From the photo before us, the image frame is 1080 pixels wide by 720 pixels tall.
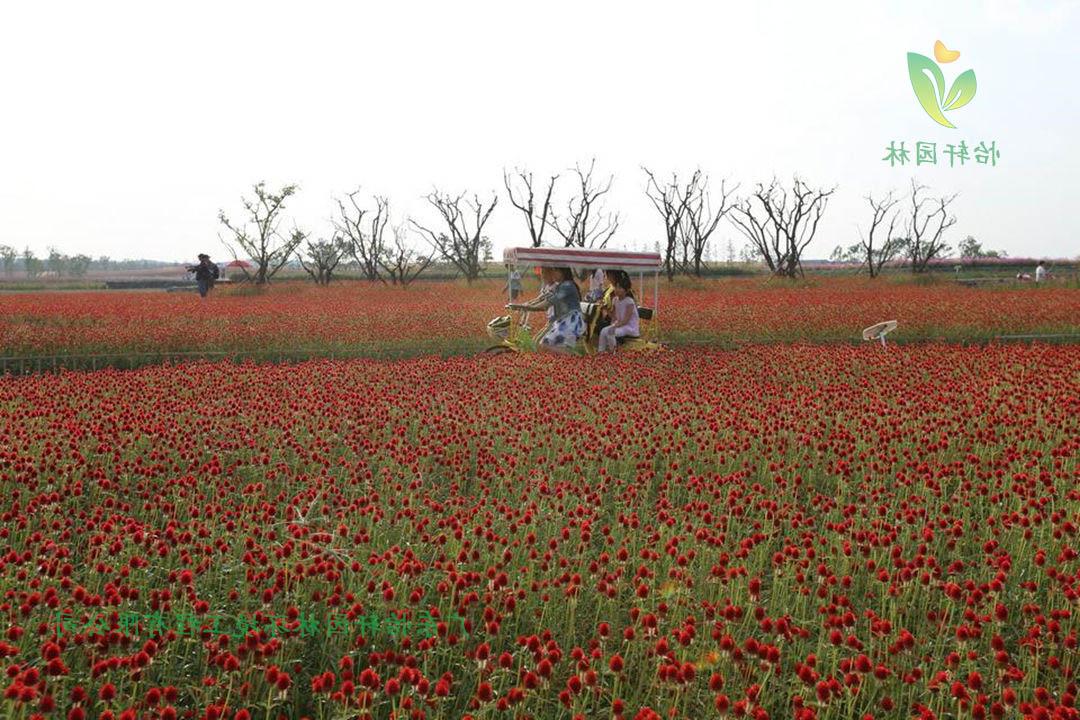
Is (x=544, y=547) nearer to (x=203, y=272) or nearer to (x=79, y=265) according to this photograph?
(x=203, y=272)

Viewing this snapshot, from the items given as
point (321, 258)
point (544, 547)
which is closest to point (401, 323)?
point (544, 547)

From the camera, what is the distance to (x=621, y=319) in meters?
12.6

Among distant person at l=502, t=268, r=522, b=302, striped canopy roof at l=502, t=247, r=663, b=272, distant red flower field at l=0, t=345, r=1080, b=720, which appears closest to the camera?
distant red flower field at l=0, t=345, r=1080, b=720

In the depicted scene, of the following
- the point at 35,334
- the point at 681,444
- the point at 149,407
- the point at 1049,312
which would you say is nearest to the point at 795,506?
the point at 681,444

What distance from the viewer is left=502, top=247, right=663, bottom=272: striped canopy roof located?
13.0 m

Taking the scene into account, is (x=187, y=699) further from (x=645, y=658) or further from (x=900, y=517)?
(x=900, y=517)

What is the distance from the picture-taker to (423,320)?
17906 mm

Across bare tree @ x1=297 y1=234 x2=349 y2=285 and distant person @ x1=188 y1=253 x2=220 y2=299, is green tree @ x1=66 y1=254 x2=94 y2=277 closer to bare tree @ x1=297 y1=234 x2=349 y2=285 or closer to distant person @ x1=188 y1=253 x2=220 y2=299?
bare tree @ x1=297 y1=234 x2=349 y2=285

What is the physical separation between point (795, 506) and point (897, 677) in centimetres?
200

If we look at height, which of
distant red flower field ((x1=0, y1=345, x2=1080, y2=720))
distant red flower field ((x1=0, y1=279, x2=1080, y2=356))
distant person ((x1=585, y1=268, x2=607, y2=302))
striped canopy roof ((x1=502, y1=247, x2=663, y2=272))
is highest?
striped canopy roof ((x1=502, y1=247, x2=663, y2=272))

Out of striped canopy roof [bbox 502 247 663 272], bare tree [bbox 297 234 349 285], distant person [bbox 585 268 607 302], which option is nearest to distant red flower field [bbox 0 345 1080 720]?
striped canopy roof [bbox 502 247 663 272]

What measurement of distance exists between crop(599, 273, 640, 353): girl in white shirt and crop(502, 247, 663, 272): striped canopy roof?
0.77 m

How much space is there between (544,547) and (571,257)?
8.71 meters

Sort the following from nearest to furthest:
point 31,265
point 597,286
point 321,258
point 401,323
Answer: point 597,286
point 401,323
point 321,258
point 31,265
